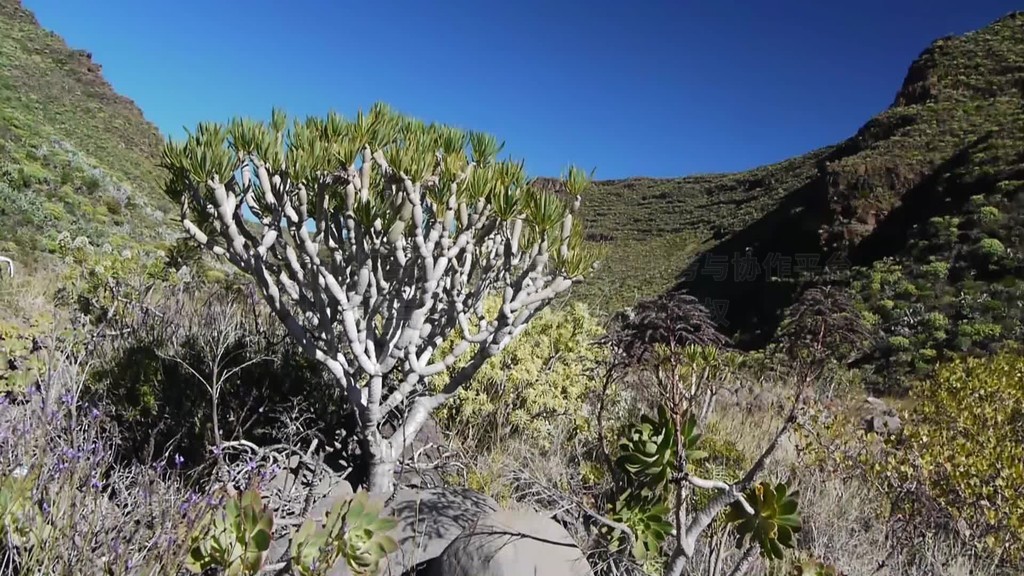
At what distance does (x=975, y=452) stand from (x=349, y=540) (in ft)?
14.3

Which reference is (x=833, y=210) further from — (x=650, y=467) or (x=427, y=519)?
(x=427, y=519)

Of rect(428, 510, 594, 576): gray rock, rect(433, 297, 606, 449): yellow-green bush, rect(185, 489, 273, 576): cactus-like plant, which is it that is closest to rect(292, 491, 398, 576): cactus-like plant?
rect(185, 489, 273, 576): cactus-like plant

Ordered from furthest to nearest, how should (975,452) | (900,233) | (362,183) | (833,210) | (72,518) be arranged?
(833,210)
(900,233)
(975,452)
(362,183)
(72,518)

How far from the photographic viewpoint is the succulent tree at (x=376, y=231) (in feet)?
11.3

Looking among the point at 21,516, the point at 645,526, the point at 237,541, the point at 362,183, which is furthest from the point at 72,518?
the point at 645,526

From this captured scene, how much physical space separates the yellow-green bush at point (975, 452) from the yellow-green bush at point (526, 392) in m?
2.32

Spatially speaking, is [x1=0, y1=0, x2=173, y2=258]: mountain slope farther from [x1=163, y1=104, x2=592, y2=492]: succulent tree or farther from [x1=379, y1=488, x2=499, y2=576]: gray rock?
[x1=379, y1=488, x2=499, y2=576]: gray rock

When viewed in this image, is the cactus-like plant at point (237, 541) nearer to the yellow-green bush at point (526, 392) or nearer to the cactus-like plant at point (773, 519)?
the cactus-like plant at point (773, 519)

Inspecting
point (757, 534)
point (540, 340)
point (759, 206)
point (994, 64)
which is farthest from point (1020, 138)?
point (757, 534)

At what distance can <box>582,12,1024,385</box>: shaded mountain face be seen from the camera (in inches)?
784

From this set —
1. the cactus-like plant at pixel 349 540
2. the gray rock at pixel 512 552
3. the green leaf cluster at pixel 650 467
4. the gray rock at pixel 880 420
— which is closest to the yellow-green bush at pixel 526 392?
the green leaf cluster at pixel 650 467

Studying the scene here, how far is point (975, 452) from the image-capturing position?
15.6 ft

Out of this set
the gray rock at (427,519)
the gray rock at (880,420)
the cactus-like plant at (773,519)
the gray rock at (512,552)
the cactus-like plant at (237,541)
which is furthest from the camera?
the gray rock at (880,420)

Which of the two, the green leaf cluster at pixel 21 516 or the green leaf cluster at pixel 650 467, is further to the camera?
the green leaf cluster at pixel 650 467
